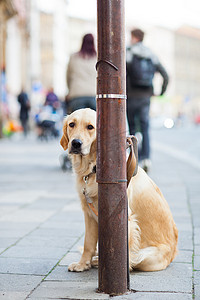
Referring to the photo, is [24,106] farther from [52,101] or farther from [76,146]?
[76,146]

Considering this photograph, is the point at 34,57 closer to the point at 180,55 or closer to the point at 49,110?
the point at 49,110

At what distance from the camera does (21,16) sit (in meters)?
31.4

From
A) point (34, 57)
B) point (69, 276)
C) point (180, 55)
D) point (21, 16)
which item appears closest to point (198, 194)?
point (69, 276)

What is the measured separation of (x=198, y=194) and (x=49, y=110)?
13526mm

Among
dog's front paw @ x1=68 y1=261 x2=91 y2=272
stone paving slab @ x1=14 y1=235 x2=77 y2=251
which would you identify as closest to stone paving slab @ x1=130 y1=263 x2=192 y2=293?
dog's front paw @ x1=68 y1=261 x2=91 y2=272

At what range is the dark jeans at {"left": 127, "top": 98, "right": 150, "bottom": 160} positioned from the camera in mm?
8375

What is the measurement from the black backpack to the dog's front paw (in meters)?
5.05

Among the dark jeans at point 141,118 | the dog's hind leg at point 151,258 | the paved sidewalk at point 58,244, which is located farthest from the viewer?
the dark jeans at point 141,118

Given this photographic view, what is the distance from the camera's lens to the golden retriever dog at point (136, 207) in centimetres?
332

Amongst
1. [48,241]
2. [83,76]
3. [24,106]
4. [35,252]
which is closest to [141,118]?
[83,76]

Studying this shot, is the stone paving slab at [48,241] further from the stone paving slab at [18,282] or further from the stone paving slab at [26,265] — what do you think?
the stone paving slab at [18,282]

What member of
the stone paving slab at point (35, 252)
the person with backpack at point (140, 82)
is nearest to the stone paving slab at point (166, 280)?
the stone paving slab at point (35, 252)

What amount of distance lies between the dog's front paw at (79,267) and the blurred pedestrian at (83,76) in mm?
4875

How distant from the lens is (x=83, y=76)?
8.23m
